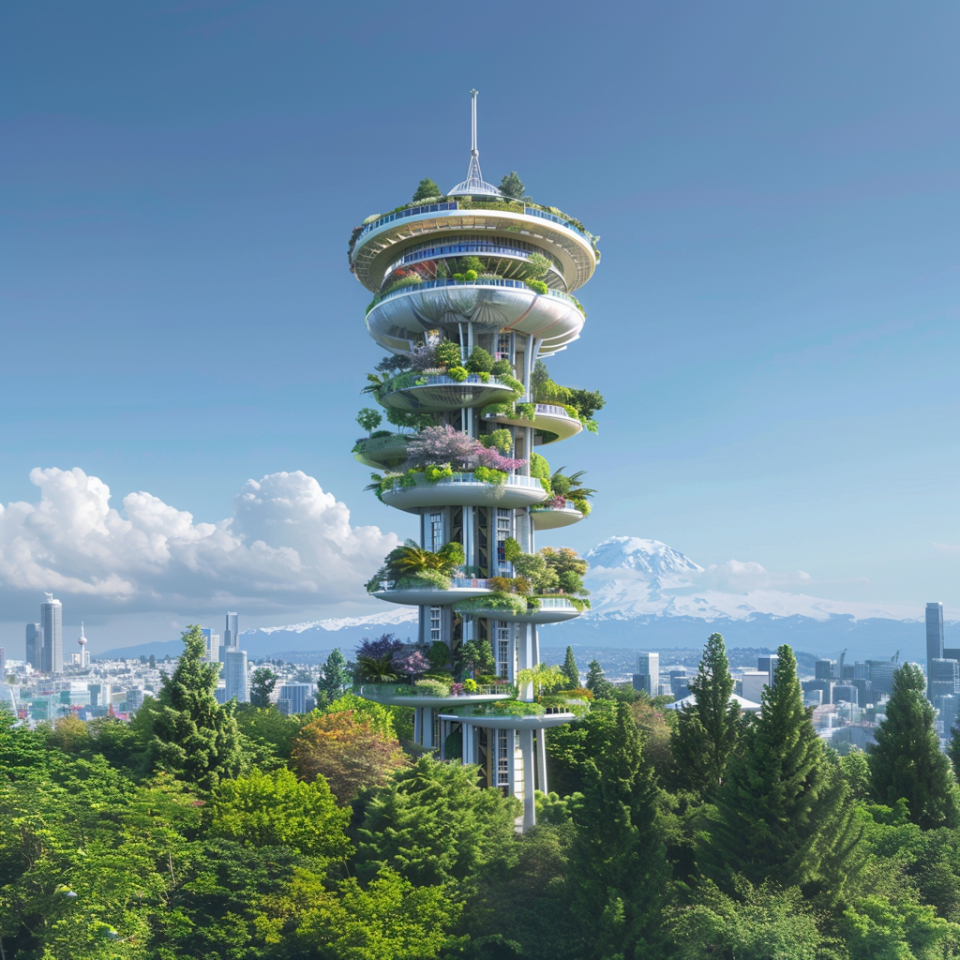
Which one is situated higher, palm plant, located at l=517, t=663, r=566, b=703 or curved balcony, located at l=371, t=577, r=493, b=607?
curved balcony, located at l=371, t=577, r=493, b=607

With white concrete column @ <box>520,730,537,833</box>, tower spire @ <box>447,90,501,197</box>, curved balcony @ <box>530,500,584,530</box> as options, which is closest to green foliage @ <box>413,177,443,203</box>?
tower spire @ <box>447,90,501,197</box>

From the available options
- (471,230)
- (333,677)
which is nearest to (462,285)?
(471,230)

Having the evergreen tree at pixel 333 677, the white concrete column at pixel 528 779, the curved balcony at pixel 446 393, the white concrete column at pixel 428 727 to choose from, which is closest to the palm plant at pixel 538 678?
the white concrete column at pixel 528 779

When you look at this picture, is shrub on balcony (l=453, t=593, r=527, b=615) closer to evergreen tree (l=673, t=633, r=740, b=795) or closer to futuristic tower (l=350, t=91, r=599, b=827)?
futuristic tower (l=350, t=91, r=599, b=827)

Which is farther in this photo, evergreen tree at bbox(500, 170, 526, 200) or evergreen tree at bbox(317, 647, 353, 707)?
evergreen tree at bbox(317, 647, 353, 707)

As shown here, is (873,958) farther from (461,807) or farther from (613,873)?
(461,807)

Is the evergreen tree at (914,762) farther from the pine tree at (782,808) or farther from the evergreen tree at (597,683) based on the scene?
the evergreen tree at (597,683)

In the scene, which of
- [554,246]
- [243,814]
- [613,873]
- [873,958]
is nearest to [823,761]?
[873,958]
